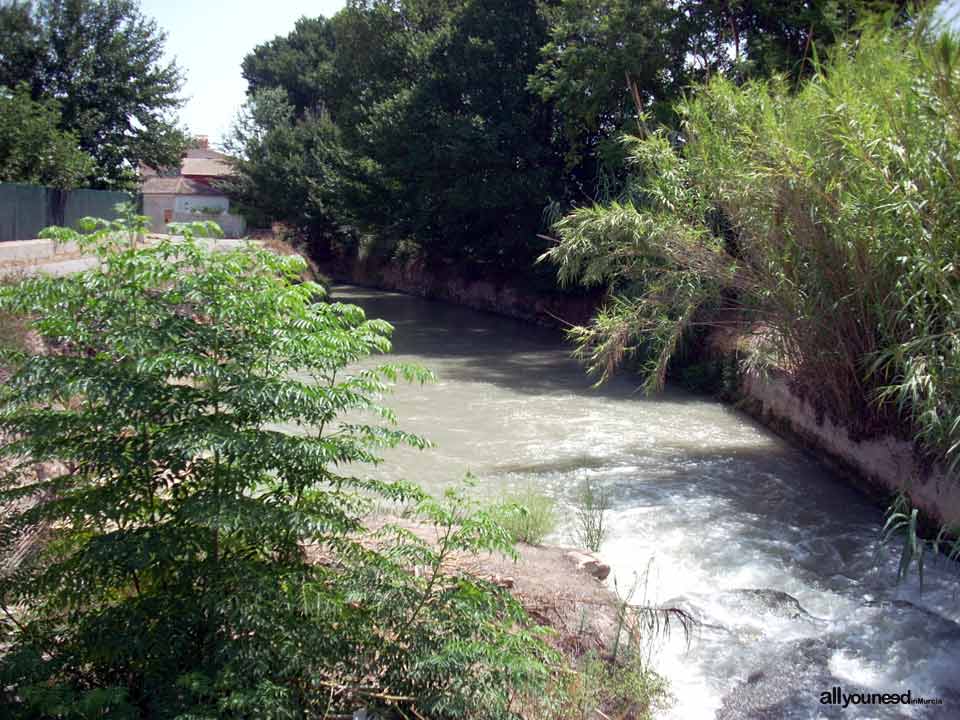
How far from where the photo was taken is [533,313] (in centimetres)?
2912

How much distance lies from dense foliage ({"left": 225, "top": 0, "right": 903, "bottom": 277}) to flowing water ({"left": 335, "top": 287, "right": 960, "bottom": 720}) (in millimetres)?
5386

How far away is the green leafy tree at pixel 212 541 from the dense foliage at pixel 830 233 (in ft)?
17.0

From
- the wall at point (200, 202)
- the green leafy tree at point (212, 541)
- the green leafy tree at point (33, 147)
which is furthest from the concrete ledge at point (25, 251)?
the wall at point (200, 202)

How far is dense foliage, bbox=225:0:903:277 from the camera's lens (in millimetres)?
20812

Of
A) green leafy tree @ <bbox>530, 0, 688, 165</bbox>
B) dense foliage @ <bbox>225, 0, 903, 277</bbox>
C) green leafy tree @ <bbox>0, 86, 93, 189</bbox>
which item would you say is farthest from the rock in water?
green leafy tree @ <bbox>0, 86, 93, 189</bbox>

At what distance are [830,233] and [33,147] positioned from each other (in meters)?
22.3

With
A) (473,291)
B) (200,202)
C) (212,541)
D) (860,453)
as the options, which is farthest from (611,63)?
(200,202)

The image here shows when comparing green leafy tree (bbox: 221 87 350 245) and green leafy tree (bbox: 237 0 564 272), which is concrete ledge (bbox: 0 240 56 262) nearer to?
green leafy tree (bbox: 237 0 564 272)

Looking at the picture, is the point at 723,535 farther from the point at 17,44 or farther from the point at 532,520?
the point at 17,44

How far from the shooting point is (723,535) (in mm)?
9617

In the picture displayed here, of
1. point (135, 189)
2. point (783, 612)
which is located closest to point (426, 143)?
point (135, 189)

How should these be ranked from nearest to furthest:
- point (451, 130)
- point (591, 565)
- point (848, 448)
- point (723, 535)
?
point (591, 565), point (723, 535), point (848, 448), point (451, 130)

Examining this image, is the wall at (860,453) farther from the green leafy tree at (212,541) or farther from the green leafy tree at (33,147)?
the green leafy tree at (33,147)

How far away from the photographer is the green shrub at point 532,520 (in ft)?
28.0
